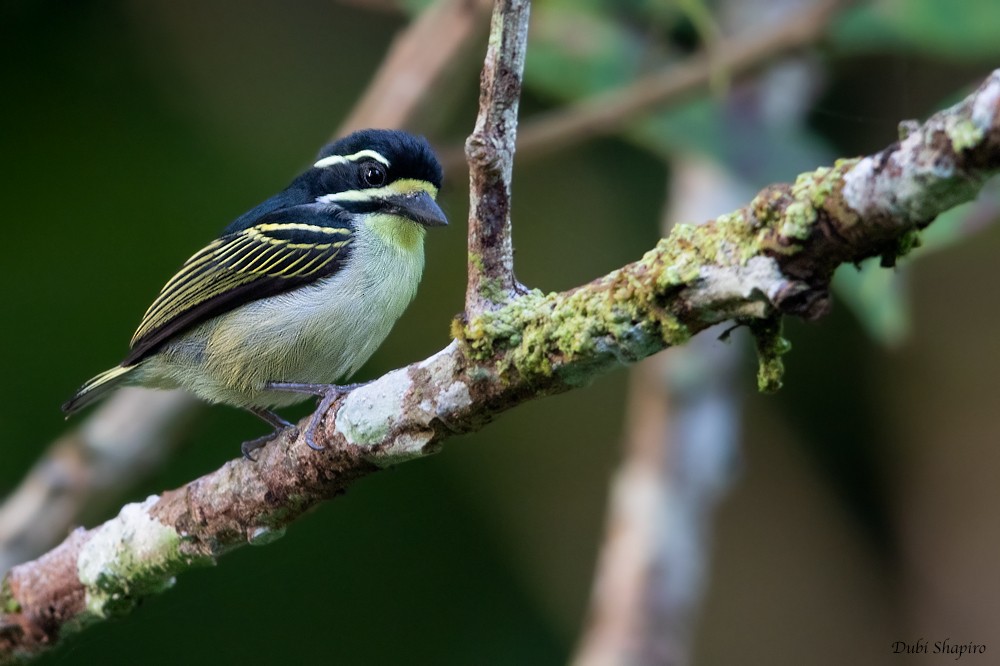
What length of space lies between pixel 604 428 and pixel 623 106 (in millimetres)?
2473

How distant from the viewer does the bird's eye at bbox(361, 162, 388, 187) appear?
395cm

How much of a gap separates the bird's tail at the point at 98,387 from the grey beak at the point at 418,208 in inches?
44.0

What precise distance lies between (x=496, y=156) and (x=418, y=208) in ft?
5.09

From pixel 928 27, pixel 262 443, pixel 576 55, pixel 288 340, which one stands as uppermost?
pixel 576 55

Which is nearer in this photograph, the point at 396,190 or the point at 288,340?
the point at 288,340

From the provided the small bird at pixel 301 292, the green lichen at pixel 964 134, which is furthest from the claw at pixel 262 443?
the green lichen at pixel 964 134

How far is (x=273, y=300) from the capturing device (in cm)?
383

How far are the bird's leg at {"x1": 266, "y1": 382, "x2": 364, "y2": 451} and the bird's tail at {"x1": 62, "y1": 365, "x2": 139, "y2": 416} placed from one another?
0.59 meters

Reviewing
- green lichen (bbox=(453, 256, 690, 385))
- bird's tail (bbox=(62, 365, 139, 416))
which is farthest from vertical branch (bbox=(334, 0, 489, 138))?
green lichen (bbox=(453, 256, 690, 385))

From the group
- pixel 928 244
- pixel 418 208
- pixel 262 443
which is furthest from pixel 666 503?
pixel 262 443

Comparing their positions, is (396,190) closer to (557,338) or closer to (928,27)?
(557,338)

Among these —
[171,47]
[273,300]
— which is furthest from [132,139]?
[273,300]

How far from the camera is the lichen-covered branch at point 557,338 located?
1.75 meters

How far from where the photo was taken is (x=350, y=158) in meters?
4.05
